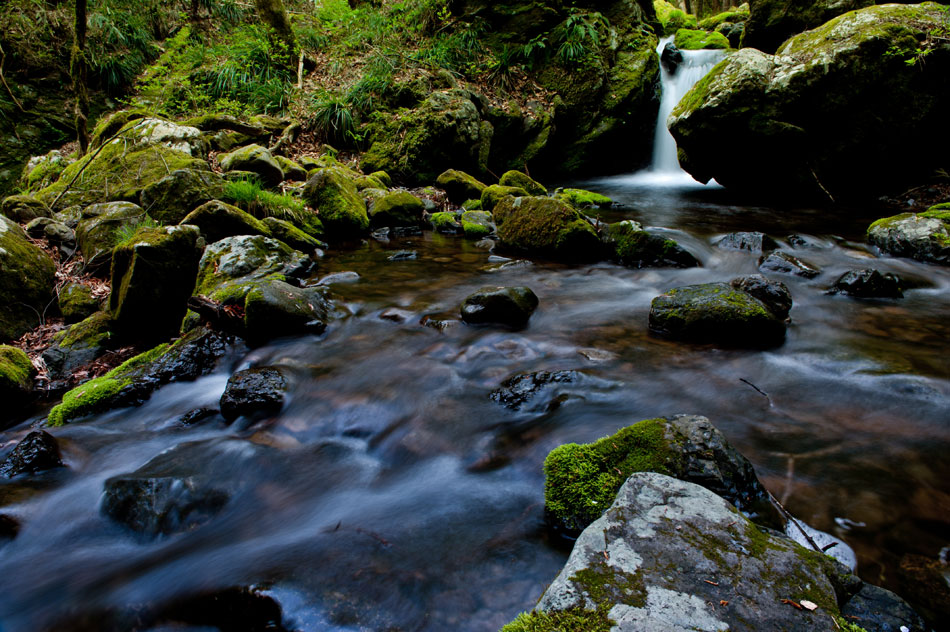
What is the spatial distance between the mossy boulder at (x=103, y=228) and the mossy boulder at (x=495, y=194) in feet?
17.8

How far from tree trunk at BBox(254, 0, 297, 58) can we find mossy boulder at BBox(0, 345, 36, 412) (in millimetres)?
11743

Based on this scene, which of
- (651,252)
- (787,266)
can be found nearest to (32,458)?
(651,252)

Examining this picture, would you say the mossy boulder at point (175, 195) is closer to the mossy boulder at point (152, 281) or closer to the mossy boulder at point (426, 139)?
the mossy boulder at point (152, 281)

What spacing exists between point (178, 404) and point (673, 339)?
13.2 ft

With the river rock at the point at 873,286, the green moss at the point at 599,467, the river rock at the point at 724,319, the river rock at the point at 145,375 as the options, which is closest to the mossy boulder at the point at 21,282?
the river rock at the point at 145,375

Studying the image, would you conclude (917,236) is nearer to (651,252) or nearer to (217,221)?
(651,252)

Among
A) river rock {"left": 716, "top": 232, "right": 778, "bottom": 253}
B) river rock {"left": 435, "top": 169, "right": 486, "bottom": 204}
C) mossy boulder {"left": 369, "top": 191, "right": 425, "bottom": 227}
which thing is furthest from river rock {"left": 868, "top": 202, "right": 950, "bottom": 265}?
mossy boulder {"left": 369, "top": 191, "right": 425, "bottom": 227}

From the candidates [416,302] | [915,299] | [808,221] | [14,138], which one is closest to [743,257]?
[915,299]

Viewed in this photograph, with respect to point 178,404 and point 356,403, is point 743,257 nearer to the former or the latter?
point 356,403

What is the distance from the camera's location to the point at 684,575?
52.3 inches

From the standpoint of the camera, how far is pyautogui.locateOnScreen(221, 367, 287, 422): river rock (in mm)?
3244

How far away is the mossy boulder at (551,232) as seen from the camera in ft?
20.4

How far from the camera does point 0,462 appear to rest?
9.20 ft

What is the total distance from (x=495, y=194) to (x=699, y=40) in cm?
1243
